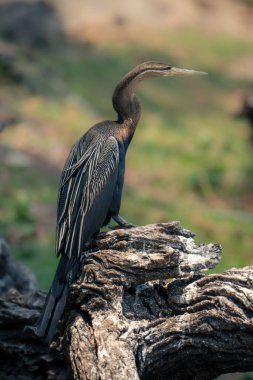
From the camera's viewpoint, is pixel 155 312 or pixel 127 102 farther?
Result: pixel 127 102

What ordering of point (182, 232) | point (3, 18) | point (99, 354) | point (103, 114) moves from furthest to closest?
point (3, 18)
point (103, 114)
point (182, 232)
point (99, 354)

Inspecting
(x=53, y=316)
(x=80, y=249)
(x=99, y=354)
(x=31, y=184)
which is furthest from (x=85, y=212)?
(x=31, y=184)

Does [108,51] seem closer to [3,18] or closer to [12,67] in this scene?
[3,18]

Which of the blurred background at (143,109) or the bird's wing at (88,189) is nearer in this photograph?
the bird's wing at (88,189)

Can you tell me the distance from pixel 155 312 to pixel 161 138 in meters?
11.4

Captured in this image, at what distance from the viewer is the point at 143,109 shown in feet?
59.7

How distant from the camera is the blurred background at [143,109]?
12.1 meters

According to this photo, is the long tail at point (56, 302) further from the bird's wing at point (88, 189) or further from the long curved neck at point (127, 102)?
the long curved neck at point (127, 102)

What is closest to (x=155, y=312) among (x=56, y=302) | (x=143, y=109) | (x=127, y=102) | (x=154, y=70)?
(x=56, y=302)

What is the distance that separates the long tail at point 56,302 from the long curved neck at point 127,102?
0.99m

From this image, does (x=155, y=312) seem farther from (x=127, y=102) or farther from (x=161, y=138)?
(x=161, y=138)

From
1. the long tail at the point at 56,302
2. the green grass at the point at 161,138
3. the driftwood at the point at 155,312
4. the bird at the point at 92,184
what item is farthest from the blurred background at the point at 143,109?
the driftwood at the point at 155,312

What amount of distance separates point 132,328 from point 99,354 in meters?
0.29

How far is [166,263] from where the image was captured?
543cm
